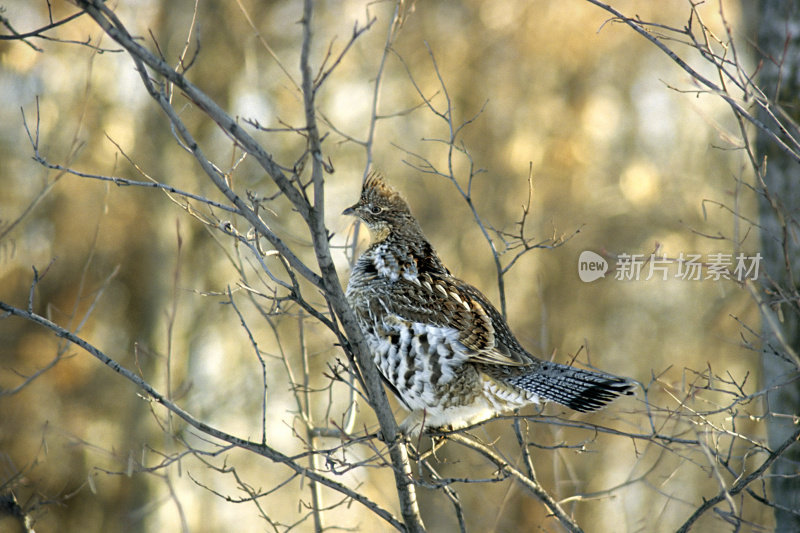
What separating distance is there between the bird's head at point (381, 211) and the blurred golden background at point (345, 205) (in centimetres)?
605

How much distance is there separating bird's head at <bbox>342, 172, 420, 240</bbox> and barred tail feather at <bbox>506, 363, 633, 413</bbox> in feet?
4.57

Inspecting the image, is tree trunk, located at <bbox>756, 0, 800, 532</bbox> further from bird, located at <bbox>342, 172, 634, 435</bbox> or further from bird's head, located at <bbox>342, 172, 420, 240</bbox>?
bird's head, located at <bbox>342, 172, 420, 240</bbox>

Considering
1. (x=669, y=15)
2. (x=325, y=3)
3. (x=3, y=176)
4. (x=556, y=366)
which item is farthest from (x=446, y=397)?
(x=669, y=15)

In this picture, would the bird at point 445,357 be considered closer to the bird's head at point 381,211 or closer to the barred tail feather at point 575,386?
the barred tail feather at point 575,386

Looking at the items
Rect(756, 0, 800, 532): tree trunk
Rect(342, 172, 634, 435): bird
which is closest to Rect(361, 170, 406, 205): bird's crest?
Rect(342, 172, 634, 435): bird

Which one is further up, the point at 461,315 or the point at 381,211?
the point at 381,211

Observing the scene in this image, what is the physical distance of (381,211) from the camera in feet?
16.3

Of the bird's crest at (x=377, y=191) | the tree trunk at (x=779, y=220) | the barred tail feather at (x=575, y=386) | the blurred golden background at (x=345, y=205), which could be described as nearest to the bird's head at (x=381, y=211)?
the bird's crest at (x=377, y=191)

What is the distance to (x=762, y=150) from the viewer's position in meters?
5.44

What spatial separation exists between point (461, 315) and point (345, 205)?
8553mm

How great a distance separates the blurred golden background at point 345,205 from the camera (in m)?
11.3

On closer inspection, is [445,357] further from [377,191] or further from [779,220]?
[779,220]

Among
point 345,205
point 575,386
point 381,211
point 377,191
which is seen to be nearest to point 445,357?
point 575,386

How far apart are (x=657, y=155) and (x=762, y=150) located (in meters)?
9.50
